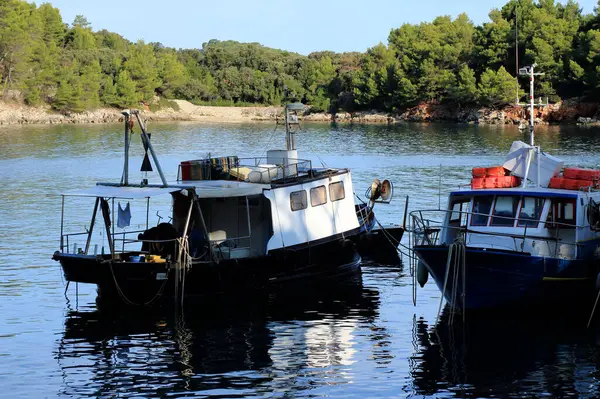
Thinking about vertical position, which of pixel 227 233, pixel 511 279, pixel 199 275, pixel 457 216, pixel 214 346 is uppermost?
pixel 457 216

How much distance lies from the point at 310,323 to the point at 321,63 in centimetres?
15870

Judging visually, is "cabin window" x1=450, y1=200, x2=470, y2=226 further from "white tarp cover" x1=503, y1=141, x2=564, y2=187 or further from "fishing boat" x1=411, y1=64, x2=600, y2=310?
"white tarp cover" x1=503, y1=141, x2=564, y2=187

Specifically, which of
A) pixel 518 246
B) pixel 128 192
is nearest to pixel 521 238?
pixel 518 246

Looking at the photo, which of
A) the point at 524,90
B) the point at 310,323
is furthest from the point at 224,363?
the point at 524,90

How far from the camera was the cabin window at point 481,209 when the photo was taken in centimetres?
2444

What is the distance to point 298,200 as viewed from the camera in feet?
94.7

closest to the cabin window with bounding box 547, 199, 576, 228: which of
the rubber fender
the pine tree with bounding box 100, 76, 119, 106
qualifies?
the rubber fender

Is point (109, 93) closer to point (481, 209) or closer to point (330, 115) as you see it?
point (330, 115)

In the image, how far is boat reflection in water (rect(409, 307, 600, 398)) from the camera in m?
18.9

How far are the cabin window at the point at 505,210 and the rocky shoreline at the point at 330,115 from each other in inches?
3442

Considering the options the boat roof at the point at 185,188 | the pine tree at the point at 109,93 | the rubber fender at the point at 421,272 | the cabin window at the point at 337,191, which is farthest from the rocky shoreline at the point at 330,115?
the rubber fender at the point at 421,272

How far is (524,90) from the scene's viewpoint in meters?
127

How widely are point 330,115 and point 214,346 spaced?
476 feet

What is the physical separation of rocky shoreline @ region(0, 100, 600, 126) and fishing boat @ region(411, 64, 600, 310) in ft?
285
